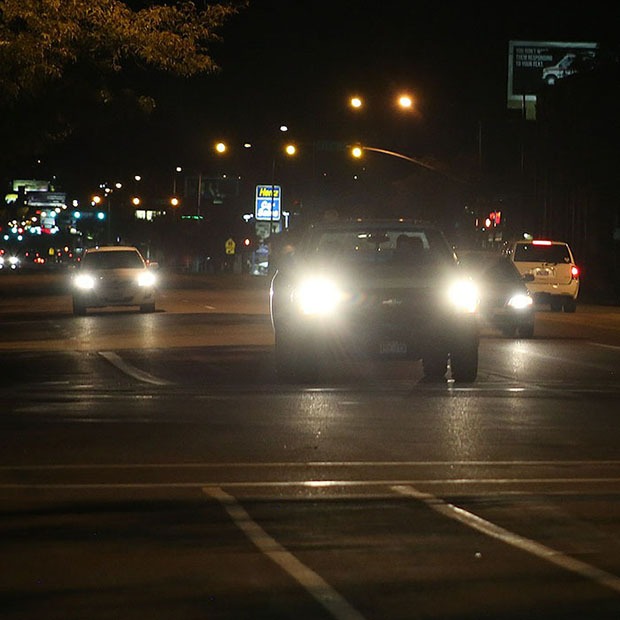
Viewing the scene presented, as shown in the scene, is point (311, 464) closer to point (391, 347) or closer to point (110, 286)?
point (391, 347)

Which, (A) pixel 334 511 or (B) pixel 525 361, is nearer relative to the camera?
(A) pixel 334 511

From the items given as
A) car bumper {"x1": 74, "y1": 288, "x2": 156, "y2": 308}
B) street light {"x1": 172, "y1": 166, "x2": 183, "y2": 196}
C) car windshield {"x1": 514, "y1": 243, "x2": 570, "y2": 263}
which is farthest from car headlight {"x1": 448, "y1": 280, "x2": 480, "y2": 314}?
street light {"x1": 172, "y1": 166, "x2": 183, "y2": 196}

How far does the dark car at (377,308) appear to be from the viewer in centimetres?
1722

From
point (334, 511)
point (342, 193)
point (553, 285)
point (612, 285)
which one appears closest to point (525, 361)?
point (334, 511)

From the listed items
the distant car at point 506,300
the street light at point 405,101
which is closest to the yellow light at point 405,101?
the street light at point 405,101

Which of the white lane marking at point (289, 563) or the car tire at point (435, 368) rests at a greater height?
the car tire at point (435, 368)

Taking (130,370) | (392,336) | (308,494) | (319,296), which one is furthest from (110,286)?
(308,494)

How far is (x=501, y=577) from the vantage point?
746 cm

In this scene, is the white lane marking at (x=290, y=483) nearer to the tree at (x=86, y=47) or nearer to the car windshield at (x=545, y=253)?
the tree at (x=86, y=47)

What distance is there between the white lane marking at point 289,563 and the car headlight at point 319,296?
7.39 m

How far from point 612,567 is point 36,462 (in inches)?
203

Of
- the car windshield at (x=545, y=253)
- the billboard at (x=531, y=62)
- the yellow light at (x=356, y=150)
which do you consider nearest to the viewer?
the car windshield at (x=545, y=253)

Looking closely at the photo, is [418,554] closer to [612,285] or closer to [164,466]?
[164,466]

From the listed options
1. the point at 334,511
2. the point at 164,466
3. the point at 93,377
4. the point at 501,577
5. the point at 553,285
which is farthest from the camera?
the point at 553,285
